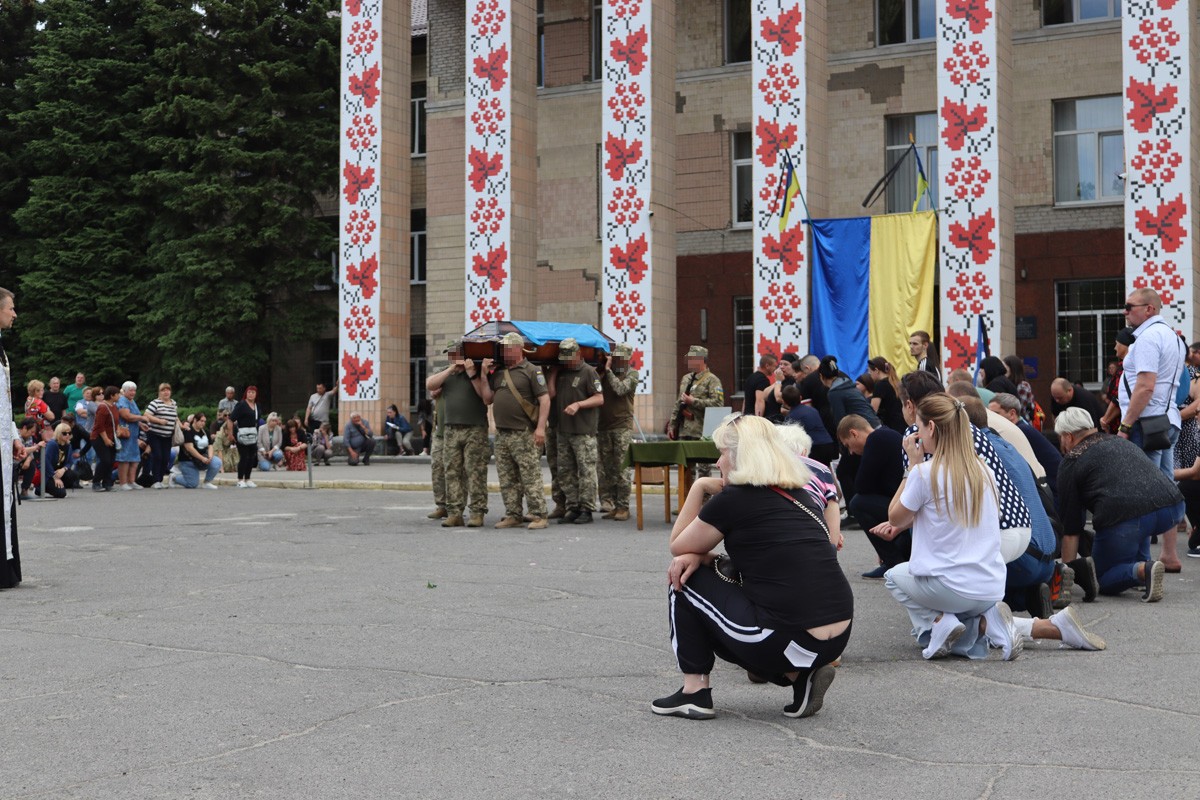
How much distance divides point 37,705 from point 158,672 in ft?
2.86

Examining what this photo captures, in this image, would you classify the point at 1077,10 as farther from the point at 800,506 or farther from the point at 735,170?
the point at 800,506

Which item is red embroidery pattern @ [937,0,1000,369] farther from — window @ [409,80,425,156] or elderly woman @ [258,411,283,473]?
window @ [409,80,425,156]

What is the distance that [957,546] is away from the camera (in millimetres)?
7523

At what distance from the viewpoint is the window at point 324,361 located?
4569 cm

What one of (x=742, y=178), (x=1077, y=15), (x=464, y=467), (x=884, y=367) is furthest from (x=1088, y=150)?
(x=464, y=467)

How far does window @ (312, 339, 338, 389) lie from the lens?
150ft

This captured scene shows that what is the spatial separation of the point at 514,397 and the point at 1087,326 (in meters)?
18.1

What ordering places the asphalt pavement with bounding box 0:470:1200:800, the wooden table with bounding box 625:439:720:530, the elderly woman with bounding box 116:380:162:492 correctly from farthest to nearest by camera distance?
the elderly woman with bounding box 116:380:162:492 → the wooden table with bounding box 625:439:720:530 → the asphalt pavement with bounding box 0:470:1200:800

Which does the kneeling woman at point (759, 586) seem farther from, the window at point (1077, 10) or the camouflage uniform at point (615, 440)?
the window at point (1077, 10)

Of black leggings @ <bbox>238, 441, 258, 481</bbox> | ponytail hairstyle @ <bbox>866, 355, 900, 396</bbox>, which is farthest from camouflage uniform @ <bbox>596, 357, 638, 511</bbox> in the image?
black leggings @ <bbox>238, 441, 258, 481</bbox>

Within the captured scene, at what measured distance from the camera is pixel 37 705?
657cm

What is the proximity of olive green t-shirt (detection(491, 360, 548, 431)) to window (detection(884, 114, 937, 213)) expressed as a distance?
58.5 ft

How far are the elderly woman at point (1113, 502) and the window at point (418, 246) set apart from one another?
3430cm

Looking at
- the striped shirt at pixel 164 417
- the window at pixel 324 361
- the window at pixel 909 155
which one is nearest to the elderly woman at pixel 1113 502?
the striped shirt at pixel 164 417
